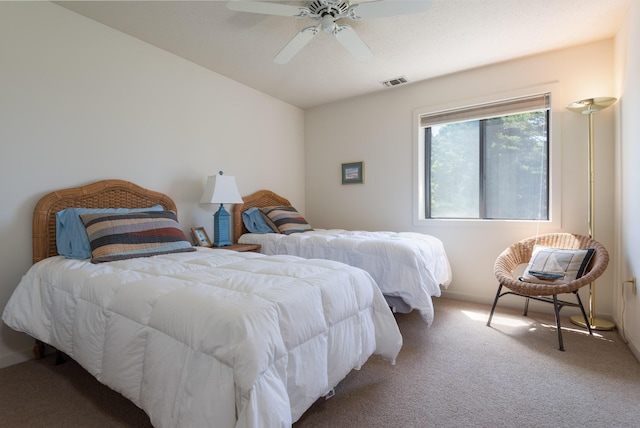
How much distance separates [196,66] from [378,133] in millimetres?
2204

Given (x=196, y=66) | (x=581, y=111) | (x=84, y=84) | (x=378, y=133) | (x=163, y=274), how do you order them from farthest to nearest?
1. (x=378, y=133)
2. (x=196, y=66)
3. (x=581, y=111)
4. (x=84, y=84)
5. (x=163, y=274)

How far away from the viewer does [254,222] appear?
137 inches

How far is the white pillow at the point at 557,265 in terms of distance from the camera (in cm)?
232

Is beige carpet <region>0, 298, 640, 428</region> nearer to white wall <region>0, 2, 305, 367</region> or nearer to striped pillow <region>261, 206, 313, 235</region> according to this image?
white wall <region>0, 2, 305, 367</region>

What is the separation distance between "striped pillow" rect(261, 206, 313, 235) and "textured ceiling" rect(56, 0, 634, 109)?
151 cm

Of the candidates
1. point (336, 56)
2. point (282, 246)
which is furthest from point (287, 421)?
point (336, 56)

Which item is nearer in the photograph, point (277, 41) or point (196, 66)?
point (277, 41)

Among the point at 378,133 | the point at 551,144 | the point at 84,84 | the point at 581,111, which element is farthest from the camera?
the point at 378,133

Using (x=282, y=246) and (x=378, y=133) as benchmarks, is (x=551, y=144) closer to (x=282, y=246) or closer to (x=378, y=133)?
(x=378, y=133)

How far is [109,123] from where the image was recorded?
243 cm

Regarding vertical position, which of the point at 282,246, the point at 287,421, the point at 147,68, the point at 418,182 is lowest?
the point at 287,421

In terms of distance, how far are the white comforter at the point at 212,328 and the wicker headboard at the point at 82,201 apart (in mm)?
294

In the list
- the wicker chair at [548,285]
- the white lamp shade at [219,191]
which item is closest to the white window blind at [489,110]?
the wicker chair at [548,285]

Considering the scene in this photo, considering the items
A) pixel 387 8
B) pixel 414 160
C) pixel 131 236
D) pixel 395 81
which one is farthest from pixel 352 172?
pixel 131 236
